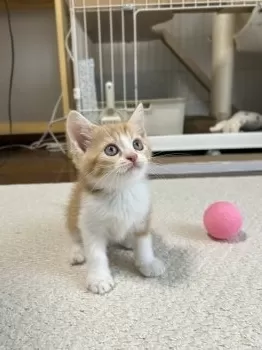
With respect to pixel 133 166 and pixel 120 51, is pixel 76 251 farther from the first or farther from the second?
pixel 120 51

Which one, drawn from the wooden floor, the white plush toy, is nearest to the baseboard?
the wooden floor

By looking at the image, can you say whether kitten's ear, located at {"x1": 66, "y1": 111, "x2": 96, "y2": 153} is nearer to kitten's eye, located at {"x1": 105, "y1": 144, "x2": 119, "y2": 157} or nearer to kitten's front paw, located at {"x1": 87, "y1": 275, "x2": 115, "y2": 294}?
kitten's eye, located at {"x1": 105, "y1": 144, "x2": 119, "y2": 157}

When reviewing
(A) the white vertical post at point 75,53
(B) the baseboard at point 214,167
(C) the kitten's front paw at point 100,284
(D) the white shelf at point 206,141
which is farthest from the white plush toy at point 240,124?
(C) the kitten's front paw at point 100,284

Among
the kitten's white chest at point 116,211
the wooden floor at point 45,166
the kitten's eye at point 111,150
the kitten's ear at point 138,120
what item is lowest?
the wooden floor at point 45,166

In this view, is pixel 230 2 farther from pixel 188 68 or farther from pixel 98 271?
pixel 98 271

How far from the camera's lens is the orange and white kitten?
0.75 m

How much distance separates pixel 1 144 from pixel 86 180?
1702 millimetres

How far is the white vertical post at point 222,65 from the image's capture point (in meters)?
1.84

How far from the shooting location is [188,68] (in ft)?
7.60

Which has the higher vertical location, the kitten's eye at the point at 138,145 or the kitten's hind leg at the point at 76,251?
the kitten's eye at the point at 138,145

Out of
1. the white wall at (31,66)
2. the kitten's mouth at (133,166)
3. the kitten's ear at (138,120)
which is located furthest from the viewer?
the white wall at (31,66)

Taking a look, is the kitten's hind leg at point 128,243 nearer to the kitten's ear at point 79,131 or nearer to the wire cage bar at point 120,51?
the kitten's ear at point 79,131

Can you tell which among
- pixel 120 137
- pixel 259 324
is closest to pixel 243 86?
pixel 120 137

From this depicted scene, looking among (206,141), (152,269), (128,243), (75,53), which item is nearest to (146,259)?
(152,269)
